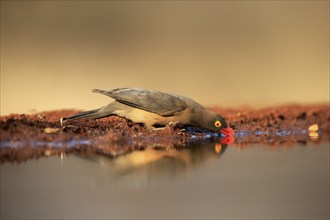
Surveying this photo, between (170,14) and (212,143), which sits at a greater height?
(170,14)

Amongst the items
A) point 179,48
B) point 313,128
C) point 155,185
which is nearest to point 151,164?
point 155,185

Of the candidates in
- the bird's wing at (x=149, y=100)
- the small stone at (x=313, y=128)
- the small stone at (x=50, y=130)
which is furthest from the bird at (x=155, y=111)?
the small stone at (x=50, y=130)

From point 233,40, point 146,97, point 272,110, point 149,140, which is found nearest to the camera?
point 149,140

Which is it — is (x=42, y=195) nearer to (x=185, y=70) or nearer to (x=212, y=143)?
(x=212, y=143)

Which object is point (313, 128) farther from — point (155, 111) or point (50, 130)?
→ point (50, 130)

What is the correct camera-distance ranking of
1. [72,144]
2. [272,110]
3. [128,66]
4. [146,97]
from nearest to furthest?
[72,144] → [146,97] → [272,110] → [128,66]

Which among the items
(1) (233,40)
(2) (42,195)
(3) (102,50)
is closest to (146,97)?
(2) (42,195)

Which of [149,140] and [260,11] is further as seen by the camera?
[260,11]
